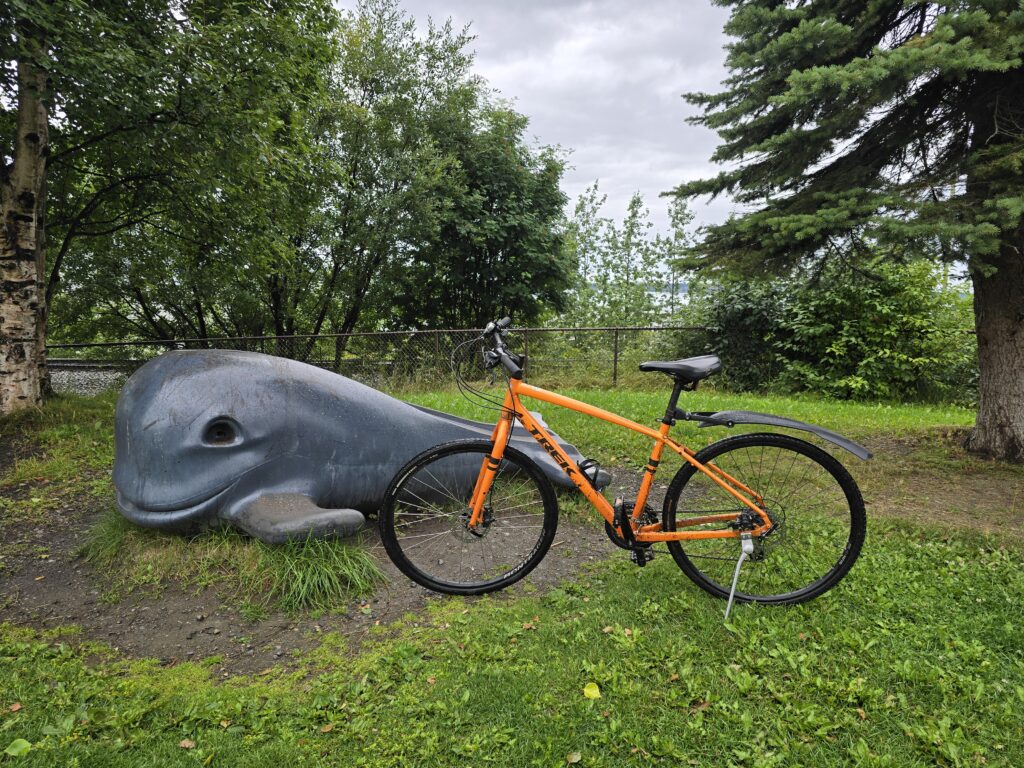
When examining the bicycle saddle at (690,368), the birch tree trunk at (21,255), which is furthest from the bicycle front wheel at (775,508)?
the birch tree trunk at (21,255)

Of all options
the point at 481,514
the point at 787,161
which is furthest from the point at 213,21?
the point at 481,514

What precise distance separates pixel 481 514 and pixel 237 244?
7341mm

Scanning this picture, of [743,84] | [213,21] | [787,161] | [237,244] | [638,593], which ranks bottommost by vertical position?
[638,593]

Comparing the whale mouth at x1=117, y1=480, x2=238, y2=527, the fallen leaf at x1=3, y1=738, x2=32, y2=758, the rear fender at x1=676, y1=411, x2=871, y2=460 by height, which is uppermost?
the rear fender at x1=676, y1=411, x2=871, y2=460

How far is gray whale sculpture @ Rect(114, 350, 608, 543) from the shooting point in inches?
124

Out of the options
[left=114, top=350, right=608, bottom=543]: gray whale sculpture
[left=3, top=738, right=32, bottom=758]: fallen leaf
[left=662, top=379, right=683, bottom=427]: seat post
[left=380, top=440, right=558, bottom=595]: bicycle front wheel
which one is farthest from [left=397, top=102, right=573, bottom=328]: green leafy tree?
[left=3, top=738, right=32, bottom=758]: fallen leaf

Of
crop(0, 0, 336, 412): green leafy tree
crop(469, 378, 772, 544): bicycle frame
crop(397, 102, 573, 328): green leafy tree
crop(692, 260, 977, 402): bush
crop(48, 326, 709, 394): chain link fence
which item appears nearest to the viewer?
crop(469, 378, 772, 544): bicycle frame

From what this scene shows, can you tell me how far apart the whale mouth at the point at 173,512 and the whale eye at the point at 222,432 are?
0.86ft

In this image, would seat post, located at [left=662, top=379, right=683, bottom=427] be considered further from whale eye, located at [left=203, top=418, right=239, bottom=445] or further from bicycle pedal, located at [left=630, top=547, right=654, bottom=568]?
whale eye, located at [left=203, top=418, right=239, bottom=445]

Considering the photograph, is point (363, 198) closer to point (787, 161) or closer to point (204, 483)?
point (787, 161)

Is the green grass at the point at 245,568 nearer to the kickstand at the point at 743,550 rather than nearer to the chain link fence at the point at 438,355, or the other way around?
the kickstand at the point at 743,550

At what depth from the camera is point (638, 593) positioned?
291 centimetres

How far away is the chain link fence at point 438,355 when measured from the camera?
10945 millimetres

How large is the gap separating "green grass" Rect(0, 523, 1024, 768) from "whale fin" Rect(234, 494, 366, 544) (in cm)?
62
